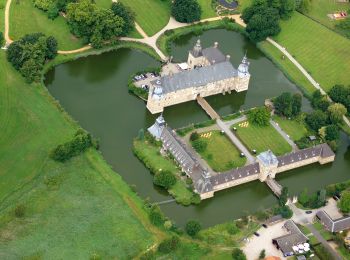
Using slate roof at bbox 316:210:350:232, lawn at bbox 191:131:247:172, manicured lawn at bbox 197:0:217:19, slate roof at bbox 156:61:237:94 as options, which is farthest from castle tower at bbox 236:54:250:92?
slate roof at bbox 316:210:350:232

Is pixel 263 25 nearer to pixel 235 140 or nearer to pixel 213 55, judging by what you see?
pixel 213 55

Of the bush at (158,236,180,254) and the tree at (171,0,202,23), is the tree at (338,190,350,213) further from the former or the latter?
the tree at (171,0,202,23)

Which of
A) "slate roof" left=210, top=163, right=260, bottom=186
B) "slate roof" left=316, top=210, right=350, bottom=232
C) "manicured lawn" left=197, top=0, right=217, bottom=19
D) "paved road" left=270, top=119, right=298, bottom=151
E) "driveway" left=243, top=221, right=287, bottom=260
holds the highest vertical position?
"manicured lawn" left=197, top=0, right=217, bottom=19

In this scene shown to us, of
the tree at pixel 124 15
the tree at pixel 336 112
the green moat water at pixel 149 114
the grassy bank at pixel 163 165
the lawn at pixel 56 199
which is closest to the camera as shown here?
the lawn at pixel 56 199

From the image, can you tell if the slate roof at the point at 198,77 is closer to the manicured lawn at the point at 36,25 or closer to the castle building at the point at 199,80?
the castle building at the point at 199,80

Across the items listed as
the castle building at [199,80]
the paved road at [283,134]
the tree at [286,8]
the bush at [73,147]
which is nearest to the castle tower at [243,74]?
the castle building at [199,80]

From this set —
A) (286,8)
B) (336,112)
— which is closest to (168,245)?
(336,112)
